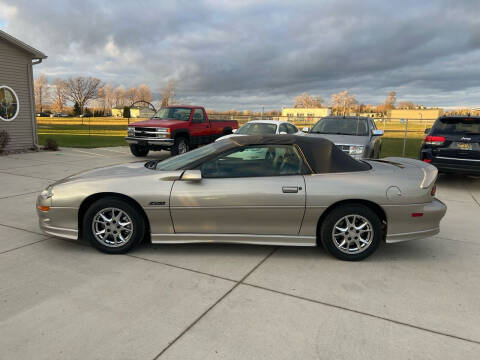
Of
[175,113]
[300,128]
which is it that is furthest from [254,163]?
[300,128]

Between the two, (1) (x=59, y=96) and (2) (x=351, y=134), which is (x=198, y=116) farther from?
(1) (x=59, y=96)

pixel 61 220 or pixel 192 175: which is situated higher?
pixel 192 175

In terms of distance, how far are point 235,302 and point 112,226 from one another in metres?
1.78

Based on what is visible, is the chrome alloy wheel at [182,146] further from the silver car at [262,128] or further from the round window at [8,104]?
the round window at [8,104]

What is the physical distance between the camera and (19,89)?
13.5 metres

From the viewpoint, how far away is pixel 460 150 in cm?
802

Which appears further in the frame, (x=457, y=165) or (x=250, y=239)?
(x=457, y=165)

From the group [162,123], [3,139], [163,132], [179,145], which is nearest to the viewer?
[163,132]

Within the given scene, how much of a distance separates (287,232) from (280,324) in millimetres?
1317

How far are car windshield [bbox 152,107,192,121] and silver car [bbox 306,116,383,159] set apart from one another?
17.5 feet

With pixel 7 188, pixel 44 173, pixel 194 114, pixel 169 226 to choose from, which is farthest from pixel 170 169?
pixel 194 114

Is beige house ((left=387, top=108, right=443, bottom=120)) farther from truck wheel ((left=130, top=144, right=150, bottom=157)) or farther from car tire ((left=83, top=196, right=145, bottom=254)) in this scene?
car tire ((left=83, top=196, right=145, bottom=254))

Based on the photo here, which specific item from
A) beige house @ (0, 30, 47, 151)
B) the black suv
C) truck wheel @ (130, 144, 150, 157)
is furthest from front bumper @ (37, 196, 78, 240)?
beige house @ (0, 30, 47, 151)

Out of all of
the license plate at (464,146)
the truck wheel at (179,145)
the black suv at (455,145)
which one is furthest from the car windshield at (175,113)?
the license plate at (464,146)
